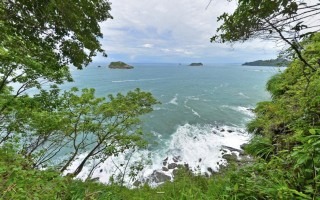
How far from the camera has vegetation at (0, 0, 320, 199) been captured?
253 centimetres

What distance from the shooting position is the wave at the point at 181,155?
16.4 m

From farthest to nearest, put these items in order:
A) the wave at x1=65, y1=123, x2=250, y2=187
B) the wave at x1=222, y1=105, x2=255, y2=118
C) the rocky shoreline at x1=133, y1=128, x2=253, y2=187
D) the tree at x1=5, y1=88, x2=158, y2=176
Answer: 1. the wave at x1=222, y1=105, x2=255, y2=118
2. the wave at x1=65, y1=123, x2=250, y2=187
3. the rocky shoreline at x1=133, y1=128, x2=253, y2=187
4. the tree at x1=5, y1=88, x2=158, y2=176

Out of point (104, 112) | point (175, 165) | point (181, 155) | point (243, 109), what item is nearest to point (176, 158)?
point (181, 155)

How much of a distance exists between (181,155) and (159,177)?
3.61m

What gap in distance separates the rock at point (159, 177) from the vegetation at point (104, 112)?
24.3 ft

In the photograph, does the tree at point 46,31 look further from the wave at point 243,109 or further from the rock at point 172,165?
the wave at point 243,109

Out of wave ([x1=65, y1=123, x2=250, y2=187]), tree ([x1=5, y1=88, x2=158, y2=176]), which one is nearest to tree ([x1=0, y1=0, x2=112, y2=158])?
tree ([x1=5, y1=88, x2=158, y2=176])

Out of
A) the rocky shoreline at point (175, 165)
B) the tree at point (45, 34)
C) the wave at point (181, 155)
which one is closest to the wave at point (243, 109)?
the wave at point (181, 155)

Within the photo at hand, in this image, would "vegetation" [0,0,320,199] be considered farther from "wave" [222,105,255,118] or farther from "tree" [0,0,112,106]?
"wave" [222,105,255,118]

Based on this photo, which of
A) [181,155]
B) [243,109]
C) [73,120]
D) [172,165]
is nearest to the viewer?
[73,120]

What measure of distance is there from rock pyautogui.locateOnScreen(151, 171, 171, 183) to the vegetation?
292 inches

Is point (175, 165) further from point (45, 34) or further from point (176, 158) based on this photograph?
point (45, 34)

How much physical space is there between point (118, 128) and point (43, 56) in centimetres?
661

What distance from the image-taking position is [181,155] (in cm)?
1881
